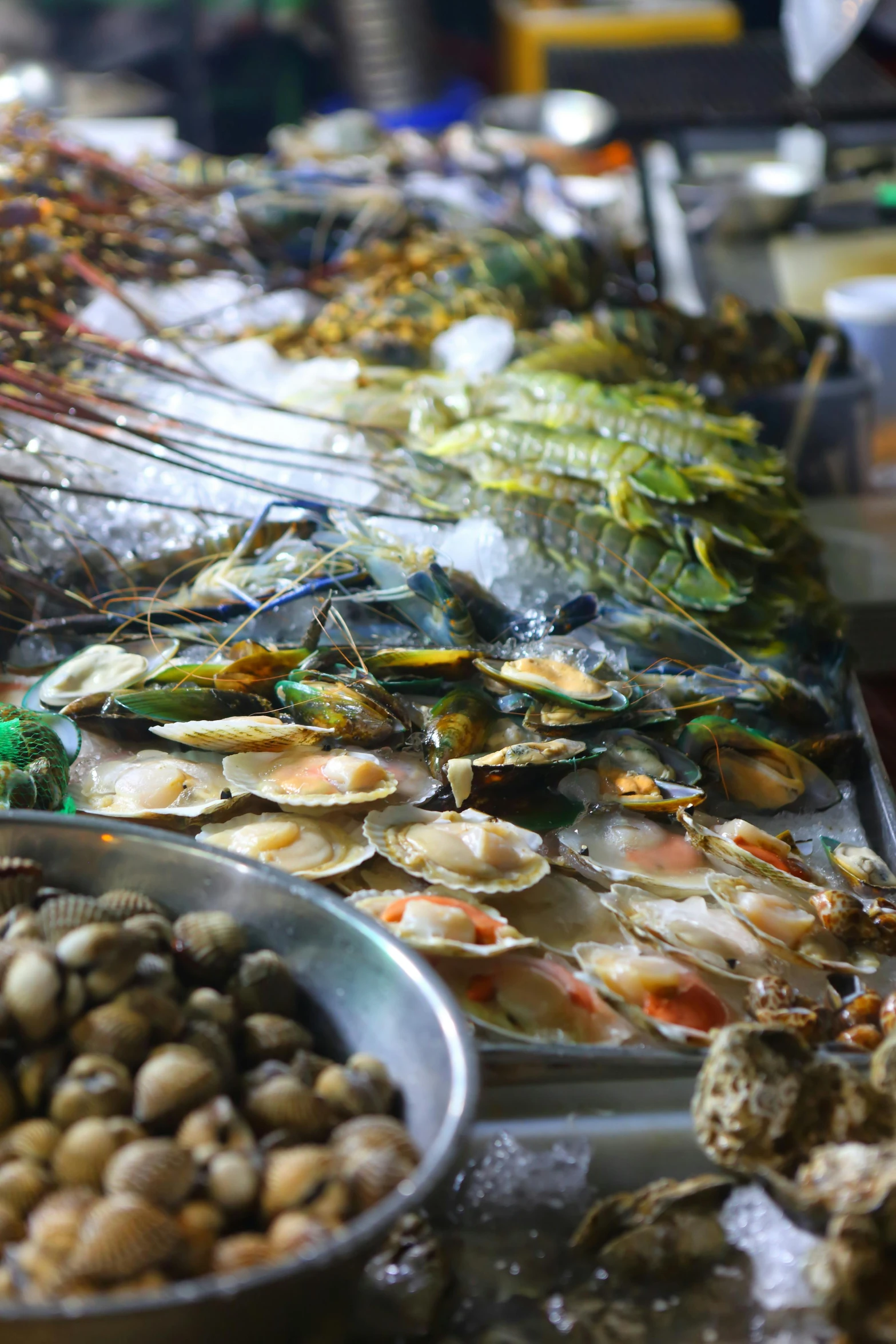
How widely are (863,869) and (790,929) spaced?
16 cm

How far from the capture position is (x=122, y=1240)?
547mm

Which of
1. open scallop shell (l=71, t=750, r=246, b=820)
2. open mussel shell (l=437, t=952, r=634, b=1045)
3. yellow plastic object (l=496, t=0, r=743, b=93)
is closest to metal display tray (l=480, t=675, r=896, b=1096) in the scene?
open mussel shell (l=437, t=952, r=634, b=1045)

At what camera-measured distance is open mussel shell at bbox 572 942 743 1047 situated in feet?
2.84

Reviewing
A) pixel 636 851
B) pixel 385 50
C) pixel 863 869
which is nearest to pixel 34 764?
pixel 636 851

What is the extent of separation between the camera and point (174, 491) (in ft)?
4.98

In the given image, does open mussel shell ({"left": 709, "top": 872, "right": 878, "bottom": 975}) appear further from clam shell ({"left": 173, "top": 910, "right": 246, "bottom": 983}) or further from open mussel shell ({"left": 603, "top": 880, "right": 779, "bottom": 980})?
clam shell ({"left": 173, "top": 910, "right": 246, "bottom": 983})

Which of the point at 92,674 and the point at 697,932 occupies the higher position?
the point at 92,674

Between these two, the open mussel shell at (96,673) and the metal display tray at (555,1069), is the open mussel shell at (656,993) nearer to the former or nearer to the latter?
the metal display tray at (555,1069)

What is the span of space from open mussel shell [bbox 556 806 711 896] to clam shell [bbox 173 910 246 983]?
0.41m

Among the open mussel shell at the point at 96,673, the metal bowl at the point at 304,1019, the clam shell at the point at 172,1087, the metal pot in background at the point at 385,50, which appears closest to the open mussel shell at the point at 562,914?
the metal bowl at the point at 304,1019

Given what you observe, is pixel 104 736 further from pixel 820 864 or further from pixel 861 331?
pixel 861 331

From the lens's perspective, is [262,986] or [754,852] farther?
[754,852]

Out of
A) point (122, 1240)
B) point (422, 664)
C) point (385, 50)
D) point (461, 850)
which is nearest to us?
point (122, 1240)

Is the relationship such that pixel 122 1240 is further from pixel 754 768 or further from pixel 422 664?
pixel 754 768
